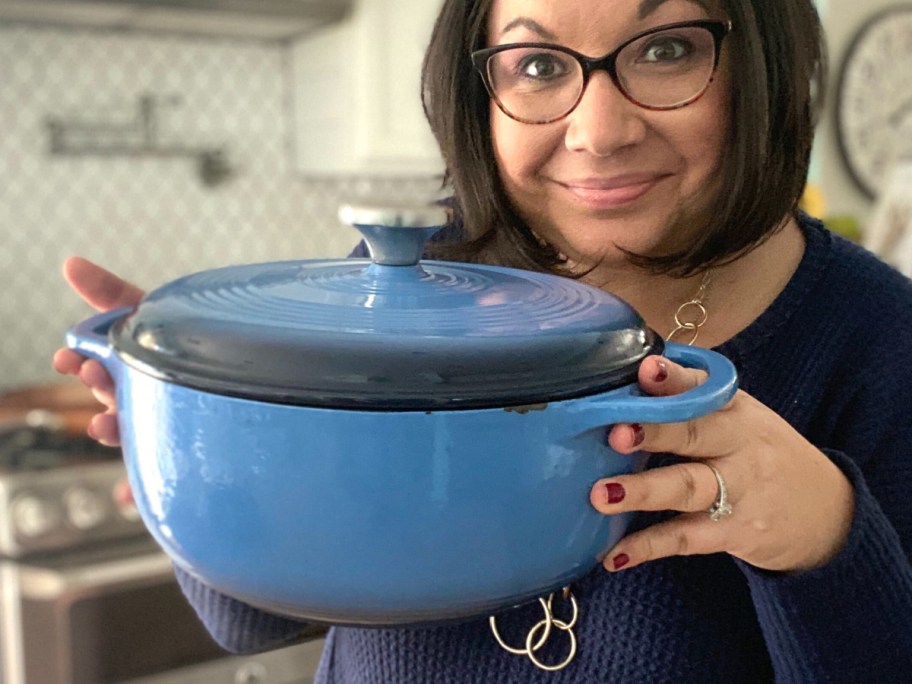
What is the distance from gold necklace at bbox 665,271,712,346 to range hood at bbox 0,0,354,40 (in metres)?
1.29

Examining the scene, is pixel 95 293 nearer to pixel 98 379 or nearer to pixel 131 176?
pixel 98 379

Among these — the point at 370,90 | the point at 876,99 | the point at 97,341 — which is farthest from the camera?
the point at 876,99

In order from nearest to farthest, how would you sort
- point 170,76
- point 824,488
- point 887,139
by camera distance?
1. point 824,488
2. point 170,76
3. point 887,139

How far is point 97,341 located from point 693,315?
1.41ft

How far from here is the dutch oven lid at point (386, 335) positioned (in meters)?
0.35

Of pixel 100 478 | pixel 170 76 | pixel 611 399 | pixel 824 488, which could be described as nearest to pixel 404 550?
pixel 611 399

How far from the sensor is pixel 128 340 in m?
0.41

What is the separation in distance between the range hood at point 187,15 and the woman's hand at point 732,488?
4.89 ft

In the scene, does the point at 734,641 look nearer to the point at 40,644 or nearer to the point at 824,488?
the point at 824,488

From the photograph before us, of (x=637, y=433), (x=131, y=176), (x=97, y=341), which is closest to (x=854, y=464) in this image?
(x=637, y=433)

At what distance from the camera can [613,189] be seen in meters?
0.59

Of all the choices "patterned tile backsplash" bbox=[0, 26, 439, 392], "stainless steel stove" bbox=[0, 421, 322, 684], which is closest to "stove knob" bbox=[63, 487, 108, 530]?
"stainless steel stove" bbox=[0, 421, 322, 684]

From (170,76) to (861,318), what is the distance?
1.71 metres

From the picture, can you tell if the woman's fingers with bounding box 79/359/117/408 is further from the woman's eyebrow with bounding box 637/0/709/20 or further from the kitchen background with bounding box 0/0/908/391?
the kitchen background with bounding box 0/0/908/391
